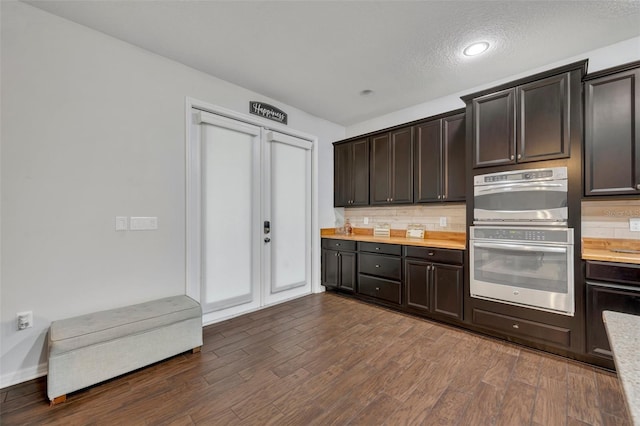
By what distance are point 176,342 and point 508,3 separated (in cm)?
378

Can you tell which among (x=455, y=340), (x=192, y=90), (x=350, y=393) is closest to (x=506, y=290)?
(x=455, y=340)

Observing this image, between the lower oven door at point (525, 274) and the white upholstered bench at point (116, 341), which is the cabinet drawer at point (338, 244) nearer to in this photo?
the lower oven door at point (525, 274)

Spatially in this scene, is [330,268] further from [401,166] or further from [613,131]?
[613,131]

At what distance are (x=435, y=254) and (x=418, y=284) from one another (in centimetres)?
43

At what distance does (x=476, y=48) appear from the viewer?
2.55 m

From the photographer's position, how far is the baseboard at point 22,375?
1976mm

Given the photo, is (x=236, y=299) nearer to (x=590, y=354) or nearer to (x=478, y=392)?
(x=478, y=392)

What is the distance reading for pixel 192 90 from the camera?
2941 millimetres

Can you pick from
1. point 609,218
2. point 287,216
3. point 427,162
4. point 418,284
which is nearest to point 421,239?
point 418,284

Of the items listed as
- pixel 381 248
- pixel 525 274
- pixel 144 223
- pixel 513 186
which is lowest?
pixel 525 274

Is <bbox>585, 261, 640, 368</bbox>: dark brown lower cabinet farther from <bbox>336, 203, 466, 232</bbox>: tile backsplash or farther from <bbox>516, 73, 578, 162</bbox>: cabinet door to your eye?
<bbox>336, 203, 466, 232</bbox>: tile backsplash

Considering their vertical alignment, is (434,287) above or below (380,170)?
below

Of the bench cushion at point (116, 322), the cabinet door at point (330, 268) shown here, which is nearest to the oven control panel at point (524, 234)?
the cabinet door at point (330, 268)

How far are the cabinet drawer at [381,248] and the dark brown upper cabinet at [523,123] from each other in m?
1.30
